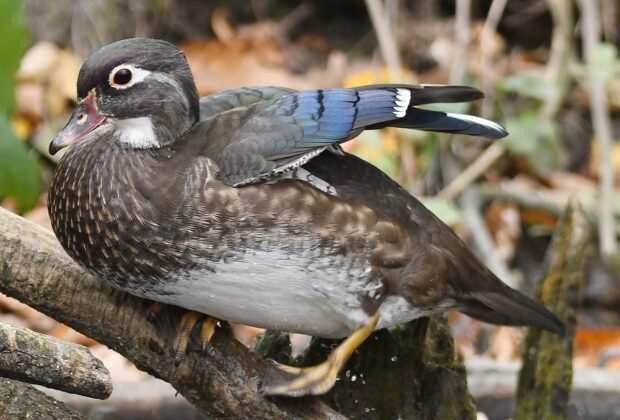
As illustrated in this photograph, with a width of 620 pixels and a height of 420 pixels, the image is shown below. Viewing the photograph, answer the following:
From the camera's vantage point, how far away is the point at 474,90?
261 cm

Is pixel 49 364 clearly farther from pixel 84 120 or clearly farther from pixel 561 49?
pixel 561 49

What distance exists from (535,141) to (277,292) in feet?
9.38

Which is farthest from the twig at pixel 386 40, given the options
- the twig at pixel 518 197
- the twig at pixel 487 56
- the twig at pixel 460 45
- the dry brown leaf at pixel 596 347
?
the dry brown leaf at pixel 596 347

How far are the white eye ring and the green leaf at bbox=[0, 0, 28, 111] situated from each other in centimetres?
128

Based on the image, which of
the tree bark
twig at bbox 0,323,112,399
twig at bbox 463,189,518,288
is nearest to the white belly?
the tree bark

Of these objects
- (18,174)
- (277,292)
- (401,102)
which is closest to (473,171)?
(18,174)

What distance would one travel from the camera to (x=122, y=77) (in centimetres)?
240

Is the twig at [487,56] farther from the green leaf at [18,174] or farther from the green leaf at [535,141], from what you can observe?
the green leaf at [18,174]

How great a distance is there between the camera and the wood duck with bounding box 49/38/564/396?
7.72 ft

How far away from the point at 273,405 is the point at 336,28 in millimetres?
3859

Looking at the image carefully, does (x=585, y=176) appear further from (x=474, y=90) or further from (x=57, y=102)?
(x=474, y=90)

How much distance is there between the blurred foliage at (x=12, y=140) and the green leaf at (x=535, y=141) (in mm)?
2265

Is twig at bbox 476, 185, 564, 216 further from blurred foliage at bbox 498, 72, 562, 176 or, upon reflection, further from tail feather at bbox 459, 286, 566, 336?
tail feather at bbox 459, 286, 566, 336

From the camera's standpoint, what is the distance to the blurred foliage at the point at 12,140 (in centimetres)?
356
